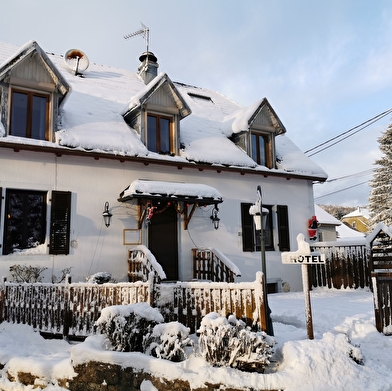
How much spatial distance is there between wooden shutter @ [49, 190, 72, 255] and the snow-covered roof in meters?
1.43

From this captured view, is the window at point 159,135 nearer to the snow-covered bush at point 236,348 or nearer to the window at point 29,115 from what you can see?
the window at point 29,115

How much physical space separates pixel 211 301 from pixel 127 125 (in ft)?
25.3

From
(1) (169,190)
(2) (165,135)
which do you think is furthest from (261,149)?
(1) (169,190)

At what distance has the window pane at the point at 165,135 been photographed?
41.8 feet

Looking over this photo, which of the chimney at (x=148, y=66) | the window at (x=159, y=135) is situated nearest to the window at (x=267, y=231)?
the window at (x=159, y=135)

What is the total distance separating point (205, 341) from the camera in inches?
207

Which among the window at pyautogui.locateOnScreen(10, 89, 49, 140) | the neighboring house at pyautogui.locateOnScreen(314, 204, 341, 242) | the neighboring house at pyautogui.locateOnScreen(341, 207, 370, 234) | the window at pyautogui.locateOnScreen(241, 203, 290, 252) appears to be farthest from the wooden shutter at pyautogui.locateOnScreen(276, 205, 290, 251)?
the neighboring house at pyautogui.locateOnScreen(341, 207, 370, 234)

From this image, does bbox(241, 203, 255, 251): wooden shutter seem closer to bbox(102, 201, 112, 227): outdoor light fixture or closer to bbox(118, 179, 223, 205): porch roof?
bbox(118, 179, 223, 205): porch roof

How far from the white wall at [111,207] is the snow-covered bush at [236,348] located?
6.34 m

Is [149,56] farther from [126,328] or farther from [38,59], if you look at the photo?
[126,328]

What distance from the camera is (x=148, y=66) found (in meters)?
17.6

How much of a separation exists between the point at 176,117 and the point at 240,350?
926 centimetres

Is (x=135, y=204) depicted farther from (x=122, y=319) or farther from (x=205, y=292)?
(x=122, y=319)

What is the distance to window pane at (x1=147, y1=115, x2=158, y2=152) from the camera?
41.0 ft
